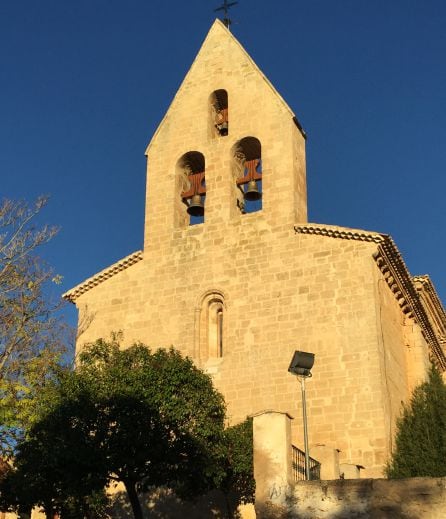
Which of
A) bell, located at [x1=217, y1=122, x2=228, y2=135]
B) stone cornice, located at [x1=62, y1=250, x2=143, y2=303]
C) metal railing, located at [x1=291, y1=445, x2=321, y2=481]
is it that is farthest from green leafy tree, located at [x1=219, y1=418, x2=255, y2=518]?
bell, located at [x1=217, y1=122, x2=228, y2=135]

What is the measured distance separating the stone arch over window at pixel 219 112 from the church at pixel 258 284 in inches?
1.6

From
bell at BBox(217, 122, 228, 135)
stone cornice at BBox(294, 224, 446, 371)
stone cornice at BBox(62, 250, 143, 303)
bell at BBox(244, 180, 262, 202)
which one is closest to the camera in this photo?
stone cornice at BBox(294, 224, 446, 371)

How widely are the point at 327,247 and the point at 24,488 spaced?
32.8 ft

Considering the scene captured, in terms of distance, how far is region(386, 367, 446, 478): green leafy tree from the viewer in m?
20.0

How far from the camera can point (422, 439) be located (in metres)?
21.0

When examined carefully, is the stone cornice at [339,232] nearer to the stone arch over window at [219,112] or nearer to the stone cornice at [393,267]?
the stone cornice at [393,267]

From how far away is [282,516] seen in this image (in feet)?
46.2

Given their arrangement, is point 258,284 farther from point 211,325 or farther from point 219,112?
point 219,112

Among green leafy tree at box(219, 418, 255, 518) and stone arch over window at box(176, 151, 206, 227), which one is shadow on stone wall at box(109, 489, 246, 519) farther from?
stone arch over window at box(176, 151, 206, 227)

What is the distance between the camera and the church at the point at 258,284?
2122 cm

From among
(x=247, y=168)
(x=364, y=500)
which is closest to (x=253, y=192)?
(x=247, y=168)

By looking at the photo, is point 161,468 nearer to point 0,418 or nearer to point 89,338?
point 0,418

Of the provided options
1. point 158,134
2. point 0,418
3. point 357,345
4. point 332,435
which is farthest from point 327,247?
point 0,418

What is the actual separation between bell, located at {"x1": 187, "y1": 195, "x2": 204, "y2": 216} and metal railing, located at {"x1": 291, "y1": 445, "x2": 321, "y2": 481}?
987 centimetres
